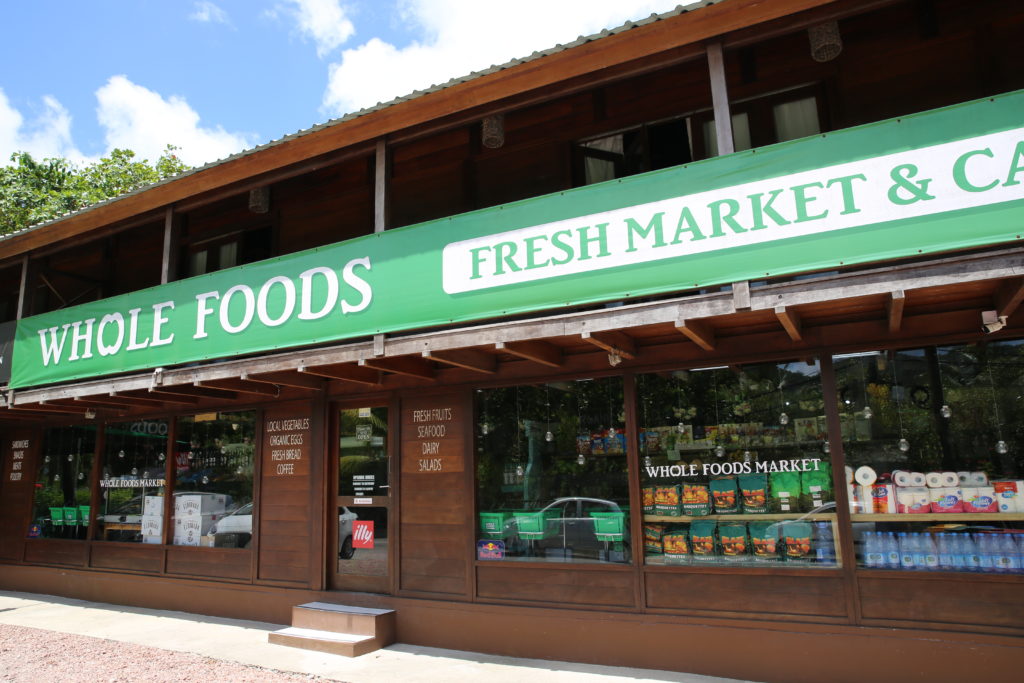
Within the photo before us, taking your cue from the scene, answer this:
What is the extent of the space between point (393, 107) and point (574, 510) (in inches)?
174

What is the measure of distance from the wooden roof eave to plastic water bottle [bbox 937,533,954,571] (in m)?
4.37

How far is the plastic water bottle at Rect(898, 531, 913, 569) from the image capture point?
5.60 m

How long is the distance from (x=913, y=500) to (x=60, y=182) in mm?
26656

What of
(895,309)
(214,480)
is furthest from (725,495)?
(214,480)

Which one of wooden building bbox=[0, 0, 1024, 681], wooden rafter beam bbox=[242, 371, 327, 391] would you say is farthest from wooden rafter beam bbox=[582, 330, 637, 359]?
wooden rafter beam bbox=[242, 371, 327, 391]

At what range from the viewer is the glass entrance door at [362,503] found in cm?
793

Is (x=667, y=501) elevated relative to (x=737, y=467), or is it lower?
lower

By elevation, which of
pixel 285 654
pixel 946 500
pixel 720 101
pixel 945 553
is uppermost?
pixel 720 101

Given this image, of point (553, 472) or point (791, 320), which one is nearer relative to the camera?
point (791, 320)

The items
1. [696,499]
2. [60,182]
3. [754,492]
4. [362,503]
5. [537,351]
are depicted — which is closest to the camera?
[754,492]

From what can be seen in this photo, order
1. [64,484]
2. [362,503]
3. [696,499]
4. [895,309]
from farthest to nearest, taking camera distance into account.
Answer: [64,484] < [362,503] < [696,499] < [895,309]

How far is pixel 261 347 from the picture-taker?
692cm

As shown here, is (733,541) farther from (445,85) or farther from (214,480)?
(214,480)

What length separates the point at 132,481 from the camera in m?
10.4
